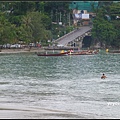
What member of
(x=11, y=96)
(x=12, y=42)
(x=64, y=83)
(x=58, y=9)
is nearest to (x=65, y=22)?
(x=58, y=9)

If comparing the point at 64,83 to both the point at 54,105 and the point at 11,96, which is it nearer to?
the point at 11,96

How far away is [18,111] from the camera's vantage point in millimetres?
22266

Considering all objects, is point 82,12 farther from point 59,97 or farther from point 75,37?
point 59,97

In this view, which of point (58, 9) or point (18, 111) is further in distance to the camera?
point (58, 9)

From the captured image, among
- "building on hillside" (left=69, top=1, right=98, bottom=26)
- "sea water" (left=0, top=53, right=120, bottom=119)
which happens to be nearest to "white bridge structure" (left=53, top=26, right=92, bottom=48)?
"building on hillside" (left=69, top=1, right=98, bottom=26)

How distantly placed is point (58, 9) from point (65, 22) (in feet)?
Answer: 13.4

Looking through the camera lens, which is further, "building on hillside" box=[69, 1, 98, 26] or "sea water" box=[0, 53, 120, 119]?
"building on hillside" box=[69, 1, 98, 26]

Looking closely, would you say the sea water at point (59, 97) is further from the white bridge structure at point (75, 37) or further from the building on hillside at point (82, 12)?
the building on hillside at point (82, 12)

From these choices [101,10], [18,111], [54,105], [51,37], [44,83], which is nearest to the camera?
[18,111]

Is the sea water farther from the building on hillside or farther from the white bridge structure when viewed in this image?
the building on hillside

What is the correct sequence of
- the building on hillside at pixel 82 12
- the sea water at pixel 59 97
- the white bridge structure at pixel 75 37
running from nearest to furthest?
1. the sea water at pixel 59 97
2. the white bridge structure at pixel 75 37
3. the building on hillside at pixel 82 12

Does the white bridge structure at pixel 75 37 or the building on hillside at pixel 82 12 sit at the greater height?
the building on hillside at pixel 82 12

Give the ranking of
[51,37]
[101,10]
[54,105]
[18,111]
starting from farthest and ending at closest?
[101,10] → [51,37] → [54,105] → [18,111]

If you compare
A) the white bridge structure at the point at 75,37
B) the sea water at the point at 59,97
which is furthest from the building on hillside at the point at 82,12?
the sea water at the point at 59,97
